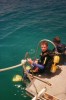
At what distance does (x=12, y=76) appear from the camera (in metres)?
11.1

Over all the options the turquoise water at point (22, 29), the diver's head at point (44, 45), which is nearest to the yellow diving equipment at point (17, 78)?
the turquoise water at point (22, 29)

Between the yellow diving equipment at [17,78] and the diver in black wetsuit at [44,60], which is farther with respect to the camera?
the yellow diving equipment at [17,78]

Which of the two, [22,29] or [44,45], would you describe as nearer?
[44,45]

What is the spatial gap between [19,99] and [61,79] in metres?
2.24

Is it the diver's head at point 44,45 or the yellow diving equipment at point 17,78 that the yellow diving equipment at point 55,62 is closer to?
the diver's head at point 44,45

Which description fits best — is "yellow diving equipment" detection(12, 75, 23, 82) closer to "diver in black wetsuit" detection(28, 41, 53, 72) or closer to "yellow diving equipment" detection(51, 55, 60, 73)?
"diver in black wetsuit" detection(28, 41, 53, 72)

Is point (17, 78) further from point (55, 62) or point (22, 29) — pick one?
point (22, 29)

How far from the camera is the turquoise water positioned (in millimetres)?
10594

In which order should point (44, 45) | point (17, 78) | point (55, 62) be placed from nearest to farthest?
point (44, 45) < point (55, 62) < point (17, 78)

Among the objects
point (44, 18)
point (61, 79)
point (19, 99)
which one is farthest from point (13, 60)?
point (44, 18)

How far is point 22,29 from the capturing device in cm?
1608

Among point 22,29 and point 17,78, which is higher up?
point 22,29

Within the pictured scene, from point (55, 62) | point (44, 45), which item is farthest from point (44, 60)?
point (44, 45)

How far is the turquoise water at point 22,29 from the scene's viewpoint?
34.8 ft
